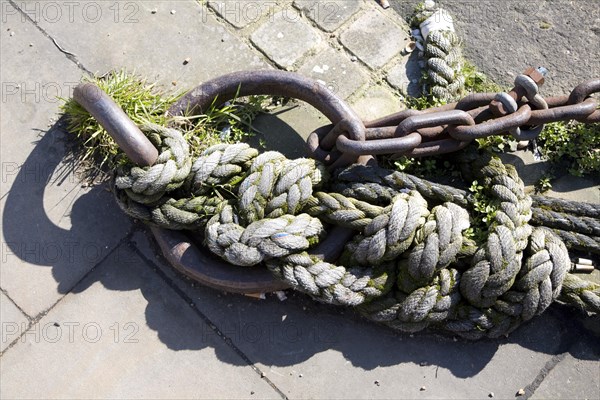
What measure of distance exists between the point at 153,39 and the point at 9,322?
5.52ft

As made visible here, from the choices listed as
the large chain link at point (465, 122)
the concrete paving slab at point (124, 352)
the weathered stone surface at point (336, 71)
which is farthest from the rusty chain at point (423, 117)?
the concrete paving slab at point (124, 352)

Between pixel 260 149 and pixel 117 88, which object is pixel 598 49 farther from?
pixel 117 88

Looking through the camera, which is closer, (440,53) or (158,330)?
(158,330)

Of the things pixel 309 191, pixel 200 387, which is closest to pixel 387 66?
pixel 309 191

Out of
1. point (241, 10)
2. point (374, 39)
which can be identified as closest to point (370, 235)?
point (374, 39)

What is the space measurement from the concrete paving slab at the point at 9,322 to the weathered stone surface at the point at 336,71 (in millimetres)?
1912

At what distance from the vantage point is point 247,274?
2.99 metres

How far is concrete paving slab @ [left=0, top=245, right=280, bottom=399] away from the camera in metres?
3.04

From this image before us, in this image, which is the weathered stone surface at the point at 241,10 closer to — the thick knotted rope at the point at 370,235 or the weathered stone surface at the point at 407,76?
the weathered stone surface at the point at 407,76

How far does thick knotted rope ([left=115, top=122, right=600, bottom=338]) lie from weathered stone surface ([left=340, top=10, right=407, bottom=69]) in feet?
2.98

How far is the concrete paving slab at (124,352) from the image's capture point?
3.04m

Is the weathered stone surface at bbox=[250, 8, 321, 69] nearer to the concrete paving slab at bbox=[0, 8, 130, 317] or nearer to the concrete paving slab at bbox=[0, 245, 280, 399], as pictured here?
the concrete paving slab at bbox=[0, 8, 130, 317]

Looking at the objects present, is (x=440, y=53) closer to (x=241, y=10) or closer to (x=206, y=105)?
(x=241, y=10)

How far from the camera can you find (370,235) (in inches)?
113
